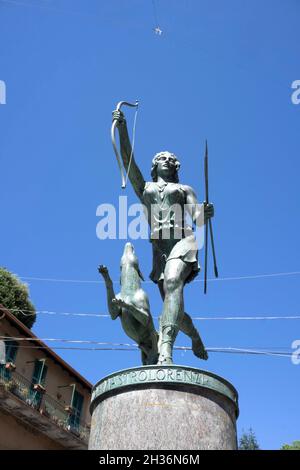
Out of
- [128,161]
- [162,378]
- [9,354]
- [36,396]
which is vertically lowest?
[162,378]

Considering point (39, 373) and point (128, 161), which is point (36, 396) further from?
point (128, 161)

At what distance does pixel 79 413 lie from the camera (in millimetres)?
26188

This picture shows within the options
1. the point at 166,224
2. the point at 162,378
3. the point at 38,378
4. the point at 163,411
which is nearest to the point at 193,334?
the point at 166,224

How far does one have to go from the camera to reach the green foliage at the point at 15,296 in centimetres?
2497

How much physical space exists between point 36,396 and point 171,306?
63.3ft

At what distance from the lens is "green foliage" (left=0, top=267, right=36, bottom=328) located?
81.9 ft

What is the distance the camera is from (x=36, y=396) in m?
22.7

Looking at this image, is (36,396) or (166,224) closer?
(166,224)

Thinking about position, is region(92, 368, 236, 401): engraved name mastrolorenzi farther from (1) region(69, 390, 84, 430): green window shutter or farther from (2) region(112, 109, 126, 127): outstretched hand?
(1) region(69, 390, 84, 430): green window shutter

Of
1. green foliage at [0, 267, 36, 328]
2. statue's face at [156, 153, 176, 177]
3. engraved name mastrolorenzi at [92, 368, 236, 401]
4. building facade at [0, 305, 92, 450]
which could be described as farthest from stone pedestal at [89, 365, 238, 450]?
green foliage at [0, 267, 36, 328]

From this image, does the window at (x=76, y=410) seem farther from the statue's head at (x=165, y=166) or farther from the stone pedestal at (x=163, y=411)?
the stone pedestal at (x=163, y=411)

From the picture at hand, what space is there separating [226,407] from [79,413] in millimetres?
23227

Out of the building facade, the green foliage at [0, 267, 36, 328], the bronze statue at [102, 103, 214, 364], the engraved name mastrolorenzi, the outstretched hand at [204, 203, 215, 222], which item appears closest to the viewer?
the engraved name mastrolorenzi
